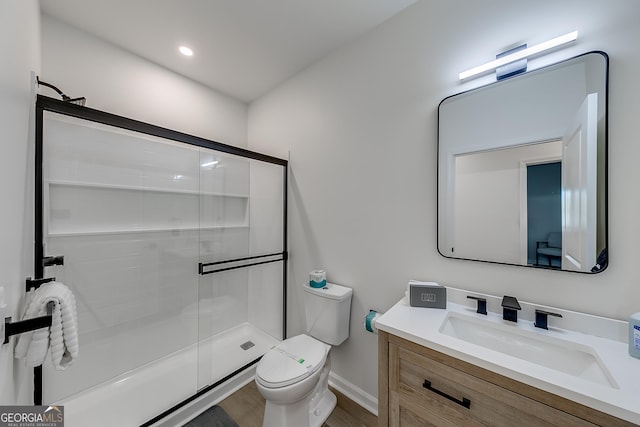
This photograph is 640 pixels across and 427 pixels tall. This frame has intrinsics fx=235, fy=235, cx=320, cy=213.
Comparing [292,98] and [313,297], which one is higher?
[292,98]

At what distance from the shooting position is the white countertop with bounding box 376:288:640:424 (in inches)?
26.4

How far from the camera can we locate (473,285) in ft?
4.12

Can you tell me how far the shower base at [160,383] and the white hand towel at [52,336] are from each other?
1.06m

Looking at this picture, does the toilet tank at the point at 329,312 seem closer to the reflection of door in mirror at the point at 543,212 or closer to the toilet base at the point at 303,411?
the toilet base at the point at 303,411

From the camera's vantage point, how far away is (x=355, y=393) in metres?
1.69

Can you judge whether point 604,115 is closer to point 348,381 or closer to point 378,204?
point 378,204

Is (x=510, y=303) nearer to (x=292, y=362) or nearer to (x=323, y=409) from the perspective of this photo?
(x=292, y=362)

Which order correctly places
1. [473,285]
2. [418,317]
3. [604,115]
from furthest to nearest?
1. [473,285]
2. [418,317]
3. [604,115]

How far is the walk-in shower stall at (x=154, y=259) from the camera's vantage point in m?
1.55

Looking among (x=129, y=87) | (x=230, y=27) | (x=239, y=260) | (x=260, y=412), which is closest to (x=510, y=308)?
(x=260, y=412)

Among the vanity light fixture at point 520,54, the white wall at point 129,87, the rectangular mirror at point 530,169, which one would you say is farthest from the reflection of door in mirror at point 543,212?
the white wall at point 129,87

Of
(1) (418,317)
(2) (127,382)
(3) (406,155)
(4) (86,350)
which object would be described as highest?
(3) (406,155)

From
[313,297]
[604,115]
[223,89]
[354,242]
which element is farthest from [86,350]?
[604,115]

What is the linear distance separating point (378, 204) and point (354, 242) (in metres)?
0.34
